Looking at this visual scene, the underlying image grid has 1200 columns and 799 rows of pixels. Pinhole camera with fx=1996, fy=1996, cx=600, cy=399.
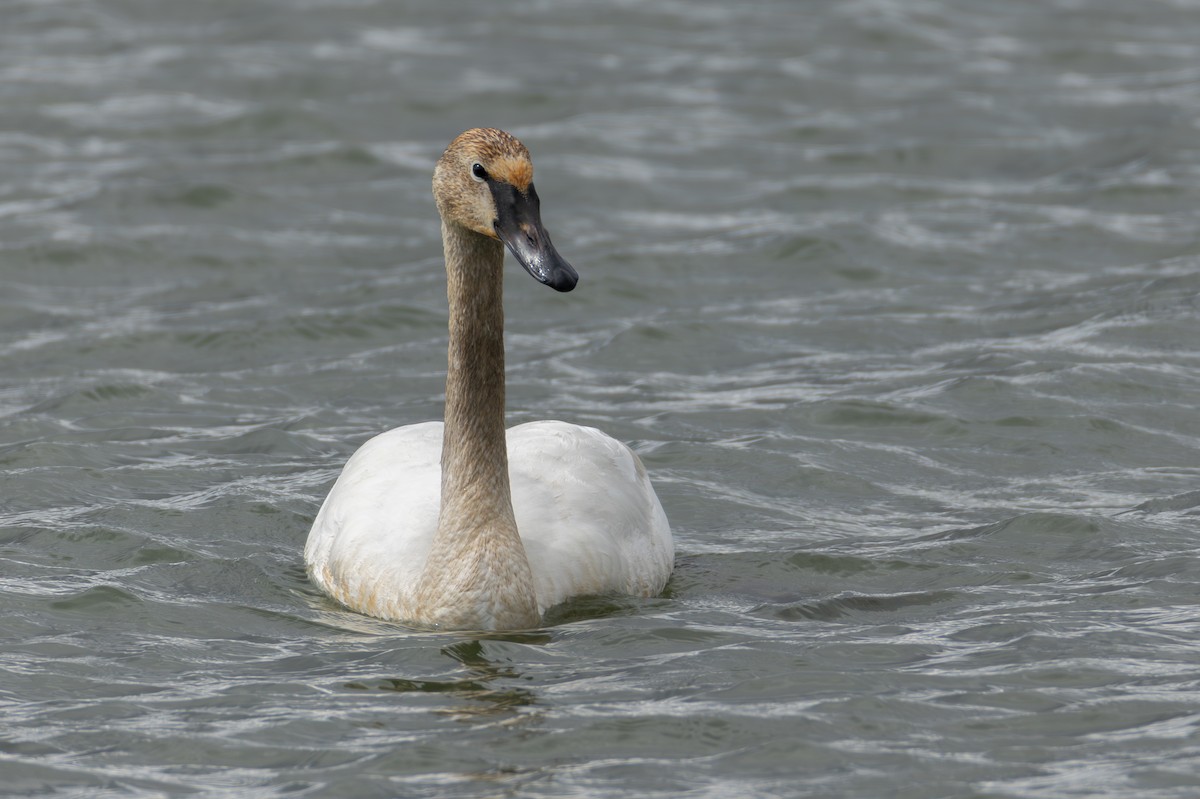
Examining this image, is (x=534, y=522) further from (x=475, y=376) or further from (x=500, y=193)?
(x=500, y=193)

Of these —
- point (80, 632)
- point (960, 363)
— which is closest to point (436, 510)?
point (80, 632)

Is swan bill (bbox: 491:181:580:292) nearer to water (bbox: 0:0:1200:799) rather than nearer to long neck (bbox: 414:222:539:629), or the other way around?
long neck (bbox: 414:222:539:629)

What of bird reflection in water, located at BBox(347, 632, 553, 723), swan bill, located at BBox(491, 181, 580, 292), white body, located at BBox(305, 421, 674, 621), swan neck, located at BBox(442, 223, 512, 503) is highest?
swan bill, located at BBox(491, 181, 580, 292)

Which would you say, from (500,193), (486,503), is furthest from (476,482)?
(500,193)

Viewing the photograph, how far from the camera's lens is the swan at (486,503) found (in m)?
8.26

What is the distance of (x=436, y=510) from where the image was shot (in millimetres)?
9133

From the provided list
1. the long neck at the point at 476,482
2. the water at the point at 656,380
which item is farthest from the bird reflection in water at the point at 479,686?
the long neck at the point at 476,482

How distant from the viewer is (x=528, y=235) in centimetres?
809

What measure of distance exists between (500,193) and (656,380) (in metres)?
4.80

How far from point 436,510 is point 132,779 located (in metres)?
2.39

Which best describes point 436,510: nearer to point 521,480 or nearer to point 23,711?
point 521,480

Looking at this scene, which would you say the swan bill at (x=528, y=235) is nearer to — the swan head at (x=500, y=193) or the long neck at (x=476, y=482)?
the swan head at (x=500, y=193)

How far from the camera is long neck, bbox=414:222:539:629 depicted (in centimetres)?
848

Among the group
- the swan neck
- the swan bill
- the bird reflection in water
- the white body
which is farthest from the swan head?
the bird reflection in water
